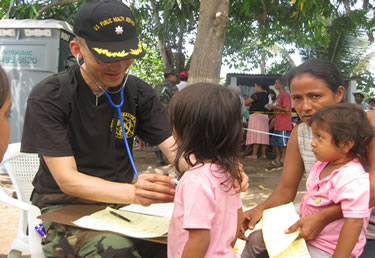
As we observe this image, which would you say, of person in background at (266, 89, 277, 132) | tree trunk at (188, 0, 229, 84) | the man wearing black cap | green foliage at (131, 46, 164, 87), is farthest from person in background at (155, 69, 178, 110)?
green foliage at (131, 46, 164, 87)

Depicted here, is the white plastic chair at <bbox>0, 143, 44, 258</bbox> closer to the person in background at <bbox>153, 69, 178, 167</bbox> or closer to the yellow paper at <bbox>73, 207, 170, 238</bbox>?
the yellow paper at <bbox>73, 207, 170, 238</bbox>

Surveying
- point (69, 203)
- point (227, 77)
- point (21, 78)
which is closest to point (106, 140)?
point (69, 203)

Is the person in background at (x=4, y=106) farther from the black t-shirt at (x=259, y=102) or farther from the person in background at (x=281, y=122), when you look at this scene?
the black t-shirt at (x=259, y=102)

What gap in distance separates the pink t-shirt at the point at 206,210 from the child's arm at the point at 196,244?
30 mm

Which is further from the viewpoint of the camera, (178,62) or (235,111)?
(178,62)

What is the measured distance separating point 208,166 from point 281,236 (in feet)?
1.58

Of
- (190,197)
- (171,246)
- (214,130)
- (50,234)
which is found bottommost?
(50,234)

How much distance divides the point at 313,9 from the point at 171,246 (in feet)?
16.8

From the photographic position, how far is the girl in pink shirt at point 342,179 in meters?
1.44

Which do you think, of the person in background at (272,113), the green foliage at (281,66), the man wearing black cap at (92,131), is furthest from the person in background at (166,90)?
the green foliage at (281,66)

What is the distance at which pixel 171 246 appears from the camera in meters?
1.37

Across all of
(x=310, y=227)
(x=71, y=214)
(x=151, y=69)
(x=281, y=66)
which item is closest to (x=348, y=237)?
(x=310, y=227)

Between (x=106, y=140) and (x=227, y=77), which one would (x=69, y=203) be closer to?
(x=106, y=140)

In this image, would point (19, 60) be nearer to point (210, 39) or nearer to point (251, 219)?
point (210, 39)
